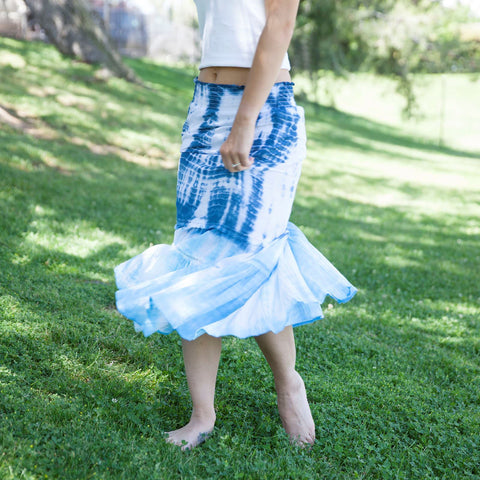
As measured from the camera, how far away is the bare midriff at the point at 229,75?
1955 millimetres

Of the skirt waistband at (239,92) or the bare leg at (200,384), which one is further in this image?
the bare leg at (200,384)

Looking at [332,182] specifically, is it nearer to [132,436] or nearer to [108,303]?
[108,303]

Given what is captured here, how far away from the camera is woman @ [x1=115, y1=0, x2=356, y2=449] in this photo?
1869mm

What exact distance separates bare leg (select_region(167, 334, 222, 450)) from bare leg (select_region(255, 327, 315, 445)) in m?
0.21

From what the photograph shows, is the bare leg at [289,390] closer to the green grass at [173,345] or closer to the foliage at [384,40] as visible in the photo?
the green grass at [173,345]

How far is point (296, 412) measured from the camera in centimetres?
232

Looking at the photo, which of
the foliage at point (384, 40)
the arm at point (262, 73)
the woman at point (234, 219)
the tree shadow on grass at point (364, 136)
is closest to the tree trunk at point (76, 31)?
the tree shadow on grass at point (364, 136)

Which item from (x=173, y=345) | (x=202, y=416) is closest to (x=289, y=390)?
(x=202, y=416)

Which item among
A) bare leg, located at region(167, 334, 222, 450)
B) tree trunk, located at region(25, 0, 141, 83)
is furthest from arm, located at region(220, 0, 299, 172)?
tree trunk, located at region(25, 0, 141, 83)

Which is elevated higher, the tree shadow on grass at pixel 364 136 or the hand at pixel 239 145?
the hand at pixel 239 145

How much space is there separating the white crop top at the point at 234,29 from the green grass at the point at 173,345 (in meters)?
1.47

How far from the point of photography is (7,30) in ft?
52.7

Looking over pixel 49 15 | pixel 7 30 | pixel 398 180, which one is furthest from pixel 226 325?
pixel 7 30

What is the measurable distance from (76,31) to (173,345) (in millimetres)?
10444
